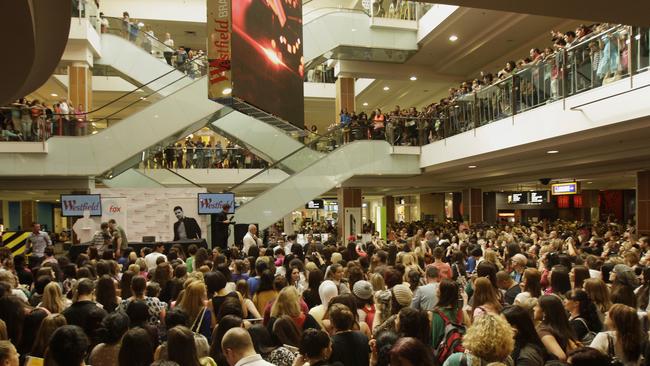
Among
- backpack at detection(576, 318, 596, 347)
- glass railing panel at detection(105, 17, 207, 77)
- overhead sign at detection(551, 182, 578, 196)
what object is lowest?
backpack at detection(576, 318, 596, 347)

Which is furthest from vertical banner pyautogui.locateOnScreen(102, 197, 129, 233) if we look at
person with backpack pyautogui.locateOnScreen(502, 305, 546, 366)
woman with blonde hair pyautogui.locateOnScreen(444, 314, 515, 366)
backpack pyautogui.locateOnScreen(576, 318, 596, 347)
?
woman with blonde hair pyautogui.locateOnScreen(444, 314, 515, 366)

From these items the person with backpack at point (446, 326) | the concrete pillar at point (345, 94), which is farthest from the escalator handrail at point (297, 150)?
the person with backpack at point (446, 326)

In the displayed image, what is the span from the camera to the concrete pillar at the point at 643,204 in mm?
14719

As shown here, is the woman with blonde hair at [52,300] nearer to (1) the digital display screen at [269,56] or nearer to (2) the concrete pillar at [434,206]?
(1) the digital display screen at [269,56]

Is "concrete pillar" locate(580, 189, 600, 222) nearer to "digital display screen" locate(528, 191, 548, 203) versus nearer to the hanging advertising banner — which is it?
"digital display screen" locate(528, 191, 548, 203)

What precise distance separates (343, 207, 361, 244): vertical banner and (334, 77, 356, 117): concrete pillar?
4.83m

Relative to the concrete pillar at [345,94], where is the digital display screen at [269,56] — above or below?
below

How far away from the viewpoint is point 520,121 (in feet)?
42.6

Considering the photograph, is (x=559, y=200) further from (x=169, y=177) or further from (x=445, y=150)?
(x=169, y=177)

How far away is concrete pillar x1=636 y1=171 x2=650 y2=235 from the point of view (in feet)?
48.3

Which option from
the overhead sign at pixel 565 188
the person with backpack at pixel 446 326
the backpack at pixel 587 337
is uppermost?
the overhead sign at pixel 565 188

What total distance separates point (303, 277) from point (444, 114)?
11.6 metres

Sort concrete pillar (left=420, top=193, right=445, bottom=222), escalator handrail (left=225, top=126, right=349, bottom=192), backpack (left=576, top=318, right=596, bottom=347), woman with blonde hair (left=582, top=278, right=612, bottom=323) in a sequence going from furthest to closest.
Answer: concrete pillar (left=420, top=193, right=445, bottom=222), escalator handrail (left=225, top=126, right=349, bottom=192), woman with blonde hair (left=582, top=278, right=612, bottom=323), backpack (left=576, top=318, right=596, bottom=347)

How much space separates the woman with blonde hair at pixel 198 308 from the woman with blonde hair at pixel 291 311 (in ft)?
2.16
